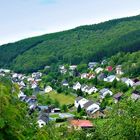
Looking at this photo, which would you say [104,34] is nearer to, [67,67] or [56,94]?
[67,67]

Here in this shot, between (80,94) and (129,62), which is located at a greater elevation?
(129,62)

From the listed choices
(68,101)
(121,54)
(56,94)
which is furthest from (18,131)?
(121,54)

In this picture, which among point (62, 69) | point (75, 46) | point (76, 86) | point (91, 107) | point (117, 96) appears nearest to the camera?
point (91, 107)

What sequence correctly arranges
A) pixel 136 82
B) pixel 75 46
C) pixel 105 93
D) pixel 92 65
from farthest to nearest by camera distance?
pixel 75 46 < pixel 92 65 < pixel 136 82 < pixel 105 93

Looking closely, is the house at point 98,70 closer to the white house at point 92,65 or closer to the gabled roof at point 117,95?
the white house at point 92,65

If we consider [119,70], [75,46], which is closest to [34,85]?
[119,70]

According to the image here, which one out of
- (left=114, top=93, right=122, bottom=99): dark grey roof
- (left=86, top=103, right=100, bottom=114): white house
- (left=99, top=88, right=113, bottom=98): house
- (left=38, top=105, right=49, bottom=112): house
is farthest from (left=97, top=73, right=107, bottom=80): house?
(left=86, top=103, right=100, bottom=114): white house

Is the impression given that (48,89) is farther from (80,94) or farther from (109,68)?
(109,68)

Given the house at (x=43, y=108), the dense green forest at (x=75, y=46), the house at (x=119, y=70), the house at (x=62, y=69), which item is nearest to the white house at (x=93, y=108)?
the house at (x=43, y=108)
